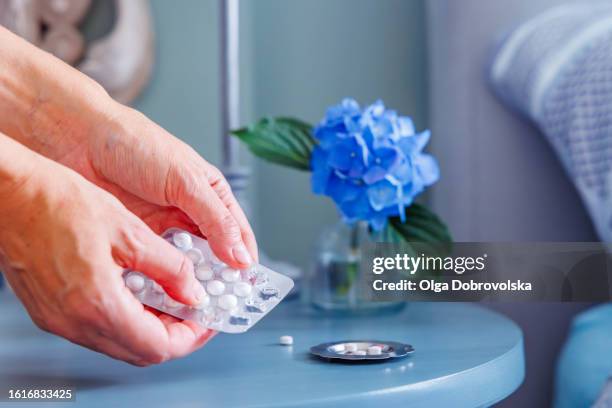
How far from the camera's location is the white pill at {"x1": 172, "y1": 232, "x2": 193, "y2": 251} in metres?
0.58

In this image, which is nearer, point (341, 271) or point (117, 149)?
point (117, 149)

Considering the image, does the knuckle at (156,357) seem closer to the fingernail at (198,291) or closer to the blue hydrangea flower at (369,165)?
the fingernail at (198,291)

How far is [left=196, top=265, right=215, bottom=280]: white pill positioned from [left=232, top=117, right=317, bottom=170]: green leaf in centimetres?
29

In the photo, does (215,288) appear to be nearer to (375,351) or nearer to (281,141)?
(375,351)

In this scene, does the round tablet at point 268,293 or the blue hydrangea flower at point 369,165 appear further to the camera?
the blue hydrangea flower at point 369,165

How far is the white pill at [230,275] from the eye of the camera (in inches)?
22.4

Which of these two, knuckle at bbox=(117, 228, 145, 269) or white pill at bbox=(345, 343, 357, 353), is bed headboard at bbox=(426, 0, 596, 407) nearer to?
white pill at bbox=(345, 343, 357, 353)

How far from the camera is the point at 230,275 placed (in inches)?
22.4

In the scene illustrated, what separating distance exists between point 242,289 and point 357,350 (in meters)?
0.11

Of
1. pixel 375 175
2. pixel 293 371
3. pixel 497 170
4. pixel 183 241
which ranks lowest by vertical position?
pixel 293 371

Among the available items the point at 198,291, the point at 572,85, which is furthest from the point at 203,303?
the point at 572,85

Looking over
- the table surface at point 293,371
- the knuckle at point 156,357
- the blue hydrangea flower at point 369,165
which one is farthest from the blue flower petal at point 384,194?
the knuckle at point 156,357

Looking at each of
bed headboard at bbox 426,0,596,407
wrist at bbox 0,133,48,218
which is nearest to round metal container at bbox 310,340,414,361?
wrist at bbox 0,133,48,218

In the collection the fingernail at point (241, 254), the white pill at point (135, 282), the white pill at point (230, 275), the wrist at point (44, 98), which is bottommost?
the white pill at point (135, 282)
